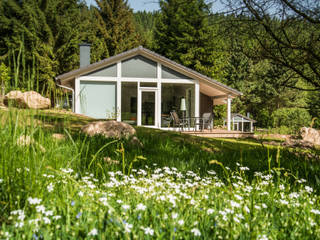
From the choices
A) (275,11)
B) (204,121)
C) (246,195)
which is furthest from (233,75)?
(246,195)

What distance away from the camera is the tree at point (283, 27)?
4977 millimetres

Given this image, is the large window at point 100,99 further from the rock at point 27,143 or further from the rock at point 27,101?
the rock at point 27,143

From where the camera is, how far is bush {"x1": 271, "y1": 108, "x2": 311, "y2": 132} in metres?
28.6

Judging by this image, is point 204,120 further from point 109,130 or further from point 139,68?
point 109,130

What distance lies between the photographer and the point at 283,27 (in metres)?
5.10

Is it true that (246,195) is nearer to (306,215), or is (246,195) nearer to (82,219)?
(306,215)

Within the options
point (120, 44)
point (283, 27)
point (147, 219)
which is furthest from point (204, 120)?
point (120, 44)

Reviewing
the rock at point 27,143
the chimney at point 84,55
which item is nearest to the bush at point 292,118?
the chimney at point 84,55

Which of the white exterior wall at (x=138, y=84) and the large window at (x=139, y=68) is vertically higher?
the large window at (x=139, y=68)

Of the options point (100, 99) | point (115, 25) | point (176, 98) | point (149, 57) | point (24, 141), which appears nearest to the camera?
point (24, 141)

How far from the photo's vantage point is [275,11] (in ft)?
17.0

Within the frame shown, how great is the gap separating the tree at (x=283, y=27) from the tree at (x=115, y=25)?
2556 cm

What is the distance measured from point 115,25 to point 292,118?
69.0 ft

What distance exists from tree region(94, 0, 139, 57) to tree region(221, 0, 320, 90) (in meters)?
25.6
